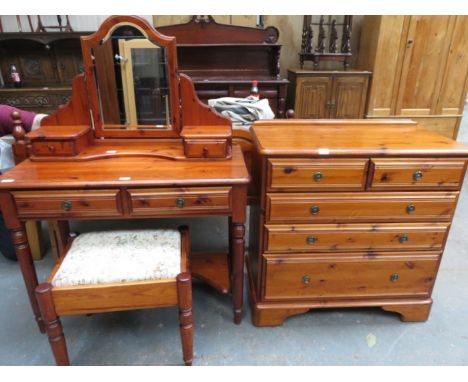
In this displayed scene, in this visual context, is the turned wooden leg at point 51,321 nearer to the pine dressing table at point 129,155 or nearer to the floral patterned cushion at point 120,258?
the floral patterned cushion at point 120,258

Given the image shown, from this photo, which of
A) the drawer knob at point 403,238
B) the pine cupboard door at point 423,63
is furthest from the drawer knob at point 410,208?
the pine cupboard door at point 423,63

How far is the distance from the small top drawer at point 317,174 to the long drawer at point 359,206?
0.14 ft

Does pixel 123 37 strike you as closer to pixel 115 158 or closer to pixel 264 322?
pixel 115 158

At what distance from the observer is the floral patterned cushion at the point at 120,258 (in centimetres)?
124

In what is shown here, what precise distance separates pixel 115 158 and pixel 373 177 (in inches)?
44.4

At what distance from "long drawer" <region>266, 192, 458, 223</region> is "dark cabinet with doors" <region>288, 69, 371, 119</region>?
2.68m

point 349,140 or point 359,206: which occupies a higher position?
point 349,140

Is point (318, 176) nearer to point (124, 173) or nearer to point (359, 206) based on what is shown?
point (359, 206)

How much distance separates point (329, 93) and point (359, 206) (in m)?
2.76

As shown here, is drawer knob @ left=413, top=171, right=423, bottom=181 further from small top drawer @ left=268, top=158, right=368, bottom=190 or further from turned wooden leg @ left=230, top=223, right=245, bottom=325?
turned wooden leg @ left=230, top=223, right=245, bottom=325

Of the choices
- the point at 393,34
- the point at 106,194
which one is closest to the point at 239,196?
the point at 106,194

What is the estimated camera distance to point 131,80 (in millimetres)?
1610

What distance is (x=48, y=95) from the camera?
3746mm

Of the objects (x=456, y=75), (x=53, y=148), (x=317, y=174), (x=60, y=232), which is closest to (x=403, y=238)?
(x=317, y=174)
